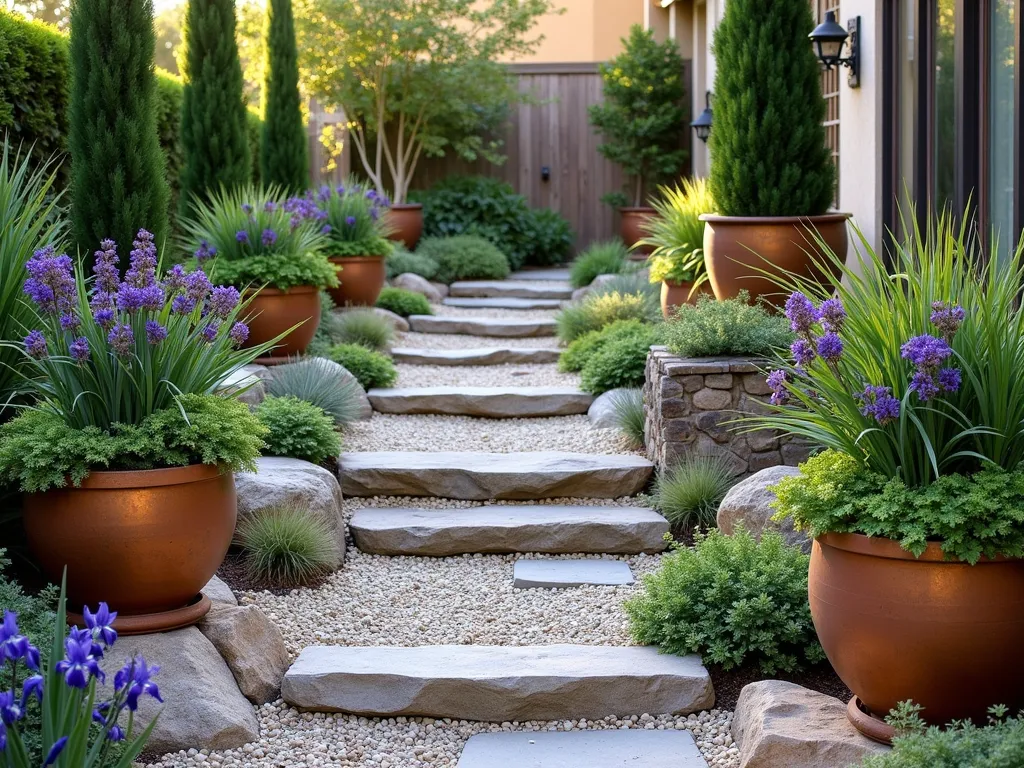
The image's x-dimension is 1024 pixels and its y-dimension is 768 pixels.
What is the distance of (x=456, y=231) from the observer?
1310cm

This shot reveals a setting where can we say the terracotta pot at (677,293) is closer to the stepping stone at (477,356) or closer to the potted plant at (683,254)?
the potted plant at (683,254)

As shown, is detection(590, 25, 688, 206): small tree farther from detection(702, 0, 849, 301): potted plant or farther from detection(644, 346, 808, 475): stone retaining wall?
detection(644, 346, 808, 475): stone retaining wall

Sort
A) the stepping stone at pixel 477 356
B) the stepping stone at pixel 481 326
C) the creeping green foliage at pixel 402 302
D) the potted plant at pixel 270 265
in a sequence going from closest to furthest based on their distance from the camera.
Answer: the potted plant at pixel 270 265 → the stepping stone at pixel 477 356 → the stepping stone at pixel 481 326 → the creeping green foliage at pixel 402 302

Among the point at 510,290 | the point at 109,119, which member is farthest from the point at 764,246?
the point at 510,290

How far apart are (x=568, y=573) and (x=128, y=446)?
6.94ft

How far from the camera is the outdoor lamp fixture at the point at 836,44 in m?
6.49

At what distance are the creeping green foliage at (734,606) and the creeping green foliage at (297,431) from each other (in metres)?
2.07

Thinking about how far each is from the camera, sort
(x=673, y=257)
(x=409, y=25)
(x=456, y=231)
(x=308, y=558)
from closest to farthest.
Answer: (x=308, y=558) < (x=673, y=257) < (x=409, y=25) < (x=456, y=231)

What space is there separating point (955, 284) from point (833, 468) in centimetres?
63

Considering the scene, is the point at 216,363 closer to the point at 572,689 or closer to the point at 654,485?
the point at 572,689

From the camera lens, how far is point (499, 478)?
564 centimetres

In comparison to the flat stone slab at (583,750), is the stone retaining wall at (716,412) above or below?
above

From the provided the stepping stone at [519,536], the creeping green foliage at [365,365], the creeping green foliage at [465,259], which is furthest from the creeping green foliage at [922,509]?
the creeping green foliage at [465,259]

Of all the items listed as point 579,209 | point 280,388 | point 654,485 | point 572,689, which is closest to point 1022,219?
point 654,485
